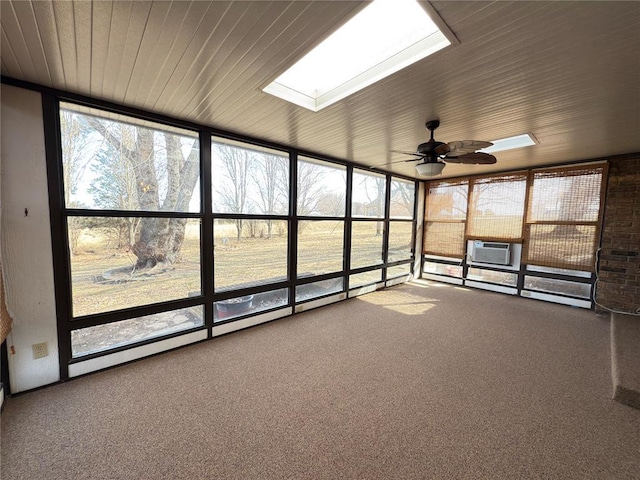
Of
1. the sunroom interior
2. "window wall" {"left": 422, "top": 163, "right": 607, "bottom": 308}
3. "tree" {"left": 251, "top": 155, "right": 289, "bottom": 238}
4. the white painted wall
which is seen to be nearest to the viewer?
the sunroom interior

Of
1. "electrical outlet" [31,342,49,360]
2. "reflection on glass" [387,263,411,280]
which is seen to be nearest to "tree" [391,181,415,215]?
"reflection on glass" [387,263,411,280]

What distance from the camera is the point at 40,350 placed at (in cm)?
220

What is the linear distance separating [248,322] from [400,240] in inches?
→ 159

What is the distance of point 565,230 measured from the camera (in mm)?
4449

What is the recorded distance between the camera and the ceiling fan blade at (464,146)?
2.21 meters

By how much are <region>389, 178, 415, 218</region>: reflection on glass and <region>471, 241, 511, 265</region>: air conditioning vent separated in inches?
64.1

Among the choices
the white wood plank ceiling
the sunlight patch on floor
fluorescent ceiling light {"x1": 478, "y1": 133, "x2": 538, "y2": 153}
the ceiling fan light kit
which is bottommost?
the sunlight patch on floor

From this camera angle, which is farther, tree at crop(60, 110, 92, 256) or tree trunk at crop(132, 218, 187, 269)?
tree trunk at crop(132, 218, 187, 269)

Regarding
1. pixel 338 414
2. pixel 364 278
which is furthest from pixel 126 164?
pixel 364 278

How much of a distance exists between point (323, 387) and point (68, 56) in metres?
3.13

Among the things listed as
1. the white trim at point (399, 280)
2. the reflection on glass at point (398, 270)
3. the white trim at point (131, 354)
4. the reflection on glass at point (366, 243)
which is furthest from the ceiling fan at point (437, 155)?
the white trim at point (399, 280)

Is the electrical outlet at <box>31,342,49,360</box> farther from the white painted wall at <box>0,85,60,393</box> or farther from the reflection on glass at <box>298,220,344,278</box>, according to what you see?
the reflection on glass at <box>298,220,344,278</box>

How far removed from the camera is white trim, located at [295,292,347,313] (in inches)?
162

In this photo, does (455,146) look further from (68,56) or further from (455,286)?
(455,286)
